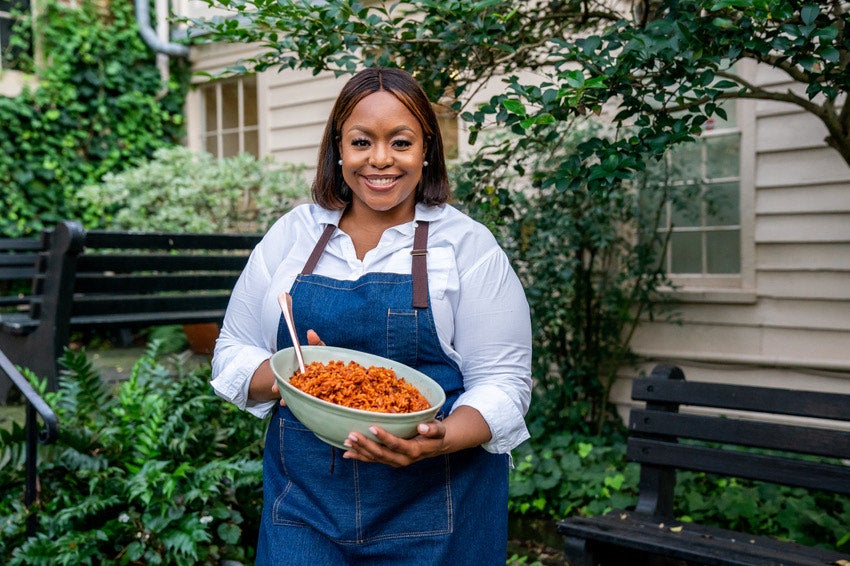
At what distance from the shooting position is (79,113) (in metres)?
10.8

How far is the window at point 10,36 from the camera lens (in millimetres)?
10406

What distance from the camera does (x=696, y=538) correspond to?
3438 millimetres

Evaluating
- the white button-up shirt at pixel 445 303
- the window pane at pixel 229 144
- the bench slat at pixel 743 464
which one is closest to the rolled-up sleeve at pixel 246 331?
the white button-up shirt at pixel 445 303

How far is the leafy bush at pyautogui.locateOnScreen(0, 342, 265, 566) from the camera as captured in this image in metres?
3.47

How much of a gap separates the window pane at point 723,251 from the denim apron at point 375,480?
A: 465cm

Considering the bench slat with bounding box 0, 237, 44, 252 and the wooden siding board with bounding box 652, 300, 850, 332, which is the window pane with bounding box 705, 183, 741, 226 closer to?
the wooden siding board with bounding box 652, 300, 850, 332

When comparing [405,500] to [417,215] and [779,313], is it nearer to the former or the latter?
[417,215]

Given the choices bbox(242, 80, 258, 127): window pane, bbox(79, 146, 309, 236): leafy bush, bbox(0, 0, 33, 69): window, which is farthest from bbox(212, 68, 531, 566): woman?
bbox(0, 0, 33, 69): window

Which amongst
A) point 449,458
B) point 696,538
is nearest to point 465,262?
point 449,458

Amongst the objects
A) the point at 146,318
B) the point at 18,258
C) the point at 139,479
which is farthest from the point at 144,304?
the point at 18,258

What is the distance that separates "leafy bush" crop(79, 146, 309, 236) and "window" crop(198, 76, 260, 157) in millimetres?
782

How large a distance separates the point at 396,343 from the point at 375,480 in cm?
31

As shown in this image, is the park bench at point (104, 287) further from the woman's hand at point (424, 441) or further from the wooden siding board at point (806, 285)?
the woman's hand at point (424, 441)

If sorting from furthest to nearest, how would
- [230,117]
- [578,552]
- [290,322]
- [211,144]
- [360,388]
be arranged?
[211,144] → [230,117] → [578,552] → [290,322] → [360,388]
